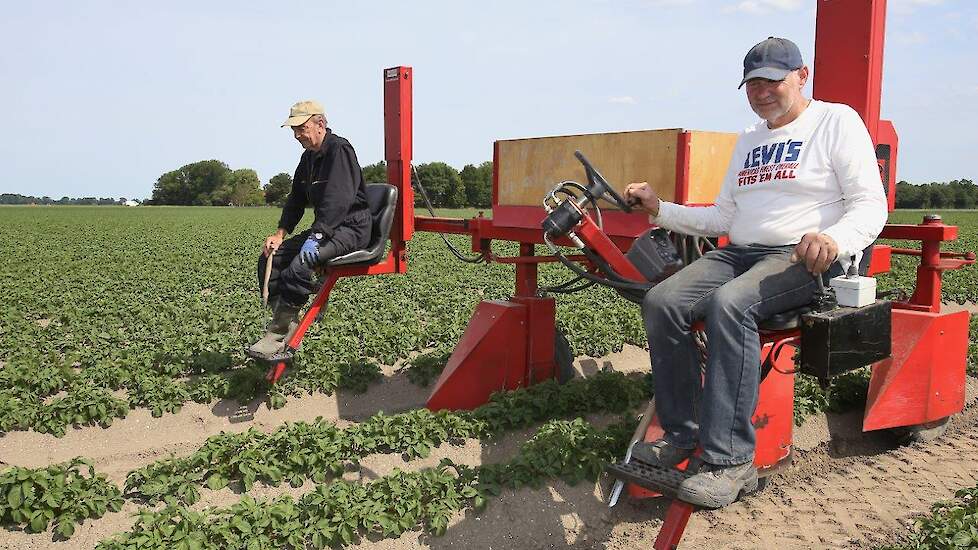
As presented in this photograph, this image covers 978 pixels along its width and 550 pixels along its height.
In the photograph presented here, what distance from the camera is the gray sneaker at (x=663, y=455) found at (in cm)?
335

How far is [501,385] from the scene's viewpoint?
542cm

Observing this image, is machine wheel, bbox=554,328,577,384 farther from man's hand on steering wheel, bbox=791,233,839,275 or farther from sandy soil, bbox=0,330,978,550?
man's hand on steering wheel, bbox=791,233,839,275

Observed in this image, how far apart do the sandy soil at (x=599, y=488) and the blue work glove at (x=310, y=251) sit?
4.36 ft

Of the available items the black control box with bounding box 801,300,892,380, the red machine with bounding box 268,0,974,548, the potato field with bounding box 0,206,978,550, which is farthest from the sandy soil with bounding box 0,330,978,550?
the black control box with bounding box 801,300,892,380

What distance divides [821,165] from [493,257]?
2727mm

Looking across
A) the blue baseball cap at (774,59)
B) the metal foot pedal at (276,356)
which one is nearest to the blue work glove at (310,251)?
the metal foot pedal at (276,356)

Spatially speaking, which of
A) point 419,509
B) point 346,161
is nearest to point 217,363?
point 346,161

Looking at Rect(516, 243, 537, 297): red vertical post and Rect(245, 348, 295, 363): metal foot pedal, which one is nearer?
Rect(245, 348, 295, 363): metal foot pedal

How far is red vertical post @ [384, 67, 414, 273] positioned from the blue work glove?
0.84 metres

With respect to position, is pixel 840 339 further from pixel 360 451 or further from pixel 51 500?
pixel 51 500

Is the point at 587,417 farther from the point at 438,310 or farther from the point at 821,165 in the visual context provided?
the point at 438,310

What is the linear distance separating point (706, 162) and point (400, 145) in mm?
2281

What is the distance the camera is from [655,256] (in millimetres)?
3850

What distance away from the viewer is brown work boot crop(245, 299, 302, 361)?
5320 millimetres
